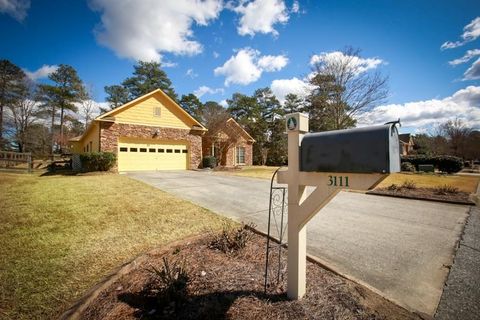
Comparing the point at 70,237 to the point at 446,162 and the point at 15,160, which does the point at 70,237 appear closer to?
the point at 15,160

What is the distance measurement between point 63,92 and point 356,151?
43.2m

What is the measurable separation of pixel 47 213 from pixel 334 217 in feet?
23.0

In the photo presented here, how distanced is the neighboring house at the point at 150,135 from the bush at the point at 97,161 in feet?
2.60

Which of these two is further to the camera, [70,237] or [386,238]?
[386,238]

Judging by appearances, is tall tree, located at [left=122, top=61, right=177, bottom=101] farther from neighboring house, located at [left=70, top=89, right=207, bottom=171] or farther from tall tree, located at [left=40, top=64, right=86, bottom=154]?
neighboring house, located at [left=70, top=89, right=207, bottom=171]

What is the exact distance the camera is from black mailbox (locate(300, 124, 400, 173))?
5.25 feet

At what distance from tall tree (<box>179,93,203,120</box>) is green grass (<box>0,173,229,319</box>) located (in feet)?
112

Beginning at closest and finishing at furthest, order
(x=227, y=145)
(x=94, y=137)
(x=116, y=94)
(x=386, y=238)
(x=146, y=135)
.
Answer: (x=386, y=238)
(x=146, y=135)
(x=94, y=137)
(x=227, y=145)
(x=116, y=94)

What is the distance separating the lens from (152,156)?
16.4 m

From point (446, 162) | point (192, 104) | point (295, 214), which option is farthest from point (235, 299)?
point (192, 104)

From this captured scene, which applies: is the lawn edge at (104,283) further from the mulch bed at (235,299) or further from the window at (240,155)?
the window at (240,155)

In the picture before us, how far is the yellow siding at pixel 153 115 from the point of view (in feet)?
51.3

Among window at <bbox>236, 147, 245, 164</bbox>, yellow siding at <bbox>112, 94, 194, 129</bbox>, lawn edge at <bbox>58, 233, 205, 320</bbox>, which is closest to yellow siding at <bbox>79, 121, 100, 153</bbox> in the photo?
yellow siding at <bbox>112, 94, 194, 129</bbox>

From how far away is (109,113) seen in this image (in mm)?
14727
